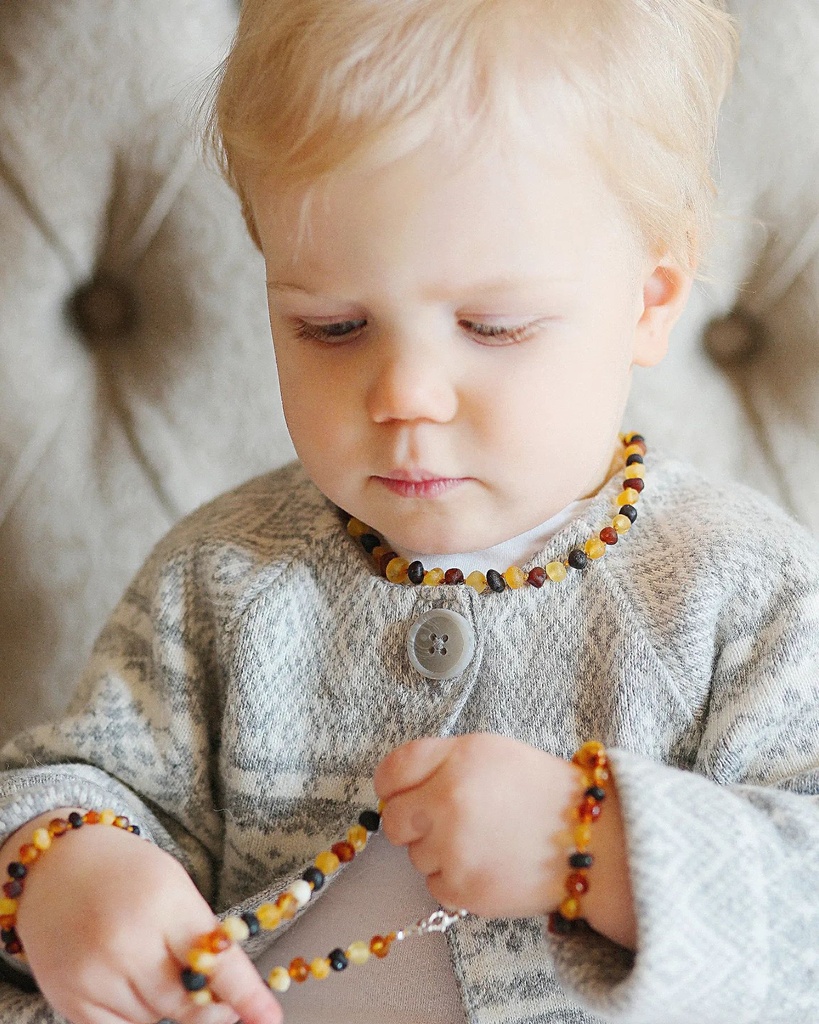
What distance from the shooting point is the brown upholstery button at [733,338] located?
0.91 meters

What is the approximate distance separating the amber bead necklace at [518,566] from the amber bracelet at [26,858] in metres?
0.22

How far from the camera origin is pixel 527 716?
675 millimetres

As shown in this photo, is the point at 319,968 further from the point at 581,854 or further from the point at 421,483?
the point at 421,483

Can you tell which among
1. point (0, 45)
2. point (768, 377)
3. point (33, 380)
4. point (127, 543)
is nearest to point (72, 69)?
point (0, 45)

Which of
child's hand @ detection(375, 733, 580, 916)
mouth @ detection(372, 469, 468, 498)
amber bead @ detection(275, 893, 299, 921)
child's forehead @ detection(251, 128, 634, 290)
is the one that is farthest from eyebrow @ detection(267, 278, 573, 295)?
amber bead @ detection(275, 893, 299, 921)

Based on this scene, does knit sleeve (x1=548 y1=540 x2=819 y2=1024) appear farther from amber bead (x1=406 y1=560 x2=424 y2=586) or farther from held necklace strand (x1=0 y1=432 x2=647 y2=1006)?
amber bead (x1=406 y1=560 x2=424 y2=586)

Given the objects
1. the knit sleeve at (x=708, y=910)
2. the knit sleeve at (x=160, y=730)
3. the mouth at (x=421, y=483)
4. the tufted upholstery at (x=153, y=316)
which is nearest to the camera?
the knit sleeve at (x=708, y=910)

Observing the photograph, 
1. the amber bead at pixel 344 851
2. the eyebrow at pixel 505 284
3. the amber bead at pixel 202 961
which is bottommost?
the amber bead at pixel 344 851

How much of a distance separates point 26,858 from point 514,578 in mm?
321

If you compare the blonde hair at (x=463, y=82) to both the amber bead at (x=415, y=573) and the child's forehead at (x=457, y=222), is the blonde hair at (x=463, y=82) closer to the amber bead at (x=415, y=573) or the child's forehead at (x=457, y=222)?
the child's forehead at (x=457, y=222)

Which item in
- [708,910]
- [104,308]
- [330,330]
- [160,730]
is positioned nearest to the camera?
[708,910]

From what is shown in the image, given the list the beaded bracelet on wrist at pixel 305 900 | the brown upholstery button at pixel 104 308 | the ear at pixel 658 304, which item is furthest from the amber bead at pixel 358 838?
the brown upholstery button at pixel 104 308

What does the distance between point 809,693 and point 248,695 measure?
1.09 feet

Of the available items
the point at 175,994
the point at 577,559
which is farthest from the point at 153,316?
the point at 175,994
